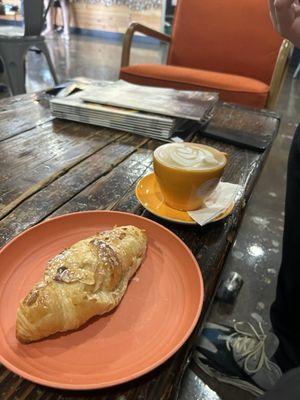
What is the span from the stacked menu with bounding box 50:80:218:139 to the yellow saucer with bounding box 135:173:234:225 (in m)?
0.29

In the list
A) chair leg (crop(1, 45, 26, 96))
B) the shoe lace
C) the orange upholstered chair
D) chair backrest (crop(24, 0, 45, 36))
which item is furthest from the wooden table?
chair backrest (crop(24, 0, 45, 36))

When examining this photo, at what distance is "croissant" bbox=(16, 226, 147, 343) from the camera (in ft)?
1.10

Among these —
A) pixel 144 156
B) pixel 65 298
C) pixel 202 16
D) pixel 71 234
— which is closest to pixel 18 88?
pixel 202 16

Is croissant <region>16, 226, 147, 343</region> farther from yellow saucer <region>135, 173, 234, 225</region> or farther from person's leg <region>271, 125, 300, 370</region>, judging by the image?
person's leg <region>271, 125, 300, 370</region>

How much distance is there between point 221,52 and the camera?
2.04m

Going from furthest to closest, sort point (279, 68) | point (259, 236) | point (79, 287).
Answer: point (279, 68), point (259, 236), point (79, 287)

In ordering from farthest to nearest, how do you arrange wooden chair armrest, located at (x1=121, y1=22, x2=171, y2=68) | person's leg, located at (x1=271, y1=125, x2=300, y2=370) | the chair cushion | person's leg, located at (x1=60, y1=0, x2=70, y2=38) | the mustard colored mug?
1. person's leg, located at (x1=60, y1=0, x2=70, y2=38)
2. wooden chair armrest, located at (x1=121, y1=22, x2=171, y2=68)
3. the chair cushion
4. person's leg, located at (x1=271, y1=125, x2=300, y2=370)
5. the mustard colored mug

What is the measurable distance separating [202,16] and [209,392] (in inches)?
79.6

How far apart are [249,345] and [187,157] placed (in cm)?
65

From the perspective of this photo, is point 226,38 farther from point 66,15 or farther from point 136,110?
point 66,15

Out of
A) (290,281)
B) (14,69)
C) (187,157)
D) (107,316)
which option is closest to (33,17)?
(14,69)

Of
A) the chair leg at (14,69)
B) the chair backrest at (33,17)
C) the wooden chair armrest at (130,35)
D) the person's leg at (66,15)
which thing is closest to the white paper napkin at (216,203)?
the wooden chair armrest at (130,35)

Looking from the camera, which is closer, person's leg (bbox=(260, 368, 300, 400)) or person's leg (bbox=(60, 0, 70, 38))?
person's leg (bbox=(260, 368, 300, 400))

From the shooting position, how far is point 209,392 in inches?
34.3
